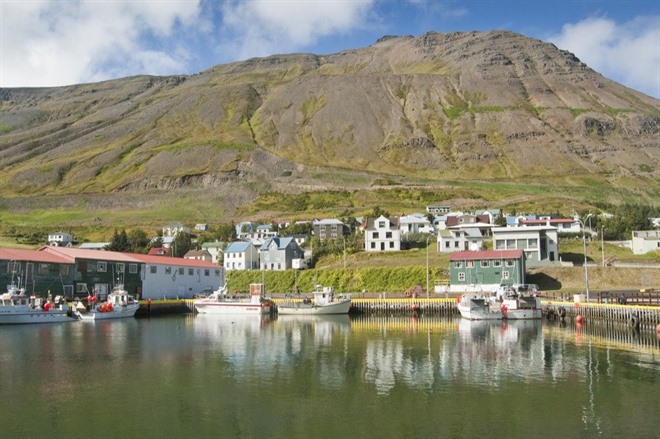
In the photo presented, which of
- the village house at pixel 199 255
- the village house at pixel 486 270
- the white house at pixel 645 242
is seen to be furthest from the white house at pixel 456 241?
the village house at pixel 199 255

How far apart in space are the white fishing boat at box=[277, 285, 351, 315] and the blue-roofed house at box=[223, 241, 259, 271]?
33.7m

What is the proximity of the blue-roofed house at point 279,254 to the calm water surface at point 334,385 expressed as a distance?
48742 mm

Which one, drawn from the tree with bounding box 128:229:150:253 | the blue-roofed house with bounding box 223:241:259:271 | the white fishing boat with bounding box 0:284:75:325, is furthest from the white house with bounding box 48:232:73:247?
the white fishing boat with bounding box 0:284:75:325

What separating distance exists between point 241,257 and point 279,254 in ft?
27.9

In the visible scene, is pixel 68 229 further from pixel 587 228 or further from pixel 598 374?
pixel 598 374

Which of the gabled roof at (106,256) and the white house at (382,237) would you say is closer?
the gabled roof at (106,256)

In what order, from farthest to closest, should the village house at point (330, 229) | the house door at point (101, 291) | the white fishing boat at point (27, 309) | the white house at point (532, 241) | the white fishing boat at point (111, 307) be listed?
the village house at point (330, 229) < the white house at point (532, 241) < the house door at point (101, 291) < the white fishing boat at point (111, 307) < the white fishing boat at point (27, 309)

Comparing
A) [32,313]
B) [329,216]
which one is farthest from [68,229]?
[32,313]

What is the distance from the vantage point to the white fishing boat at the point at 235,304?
72.8m

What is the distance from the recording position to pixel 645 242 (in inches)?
3484

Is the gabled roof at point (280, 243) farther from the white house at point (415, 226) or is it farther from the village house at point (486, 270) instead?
the village house at point (486, 270)

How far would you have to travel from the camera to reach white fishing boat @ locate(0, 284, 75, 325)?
60094 millimetres

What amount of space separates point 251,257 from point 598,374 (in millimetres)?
79334

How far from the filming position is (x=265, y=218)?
15262 centimetres
